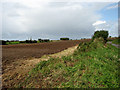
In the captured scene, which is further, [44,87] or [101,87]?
[44,87]

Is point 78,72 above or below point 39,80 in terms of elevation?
above

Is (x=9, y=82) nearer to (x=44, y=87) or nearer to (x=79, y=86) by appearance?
(x=44, y=87)

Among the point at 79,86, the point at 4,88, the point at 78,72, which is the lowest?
the point at 4,88

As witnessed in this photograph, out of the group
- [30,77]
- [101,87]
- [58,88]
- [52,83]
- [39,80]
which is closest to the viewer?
[101,87]

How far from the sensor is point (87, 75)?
406cm

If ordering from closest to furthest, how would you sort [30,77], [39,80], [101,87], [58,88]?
[101,87] → [58,88] → [39,80] → [30,77]

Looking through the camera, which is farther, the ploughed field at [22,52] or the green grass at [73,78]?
the ploughed field at [22,52]

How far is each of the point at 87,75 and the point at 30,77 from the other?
2.63 meters

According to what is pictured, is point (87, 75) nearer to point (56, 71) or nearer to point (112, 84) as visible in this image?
point (112, 84)

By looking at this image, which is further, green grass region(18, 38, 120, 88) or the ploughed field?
the ploughed field

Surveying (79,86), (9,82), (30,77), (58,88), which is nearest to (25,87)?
(30,77)

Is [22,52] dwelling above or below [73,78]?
above

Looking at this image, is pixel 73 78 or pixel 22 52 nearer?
pixel 73 78

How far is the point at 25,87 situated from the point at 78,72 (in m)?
2.35
